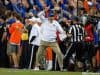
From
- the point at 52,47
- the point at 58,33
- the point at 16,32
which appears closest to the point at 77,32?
the point at 58,33

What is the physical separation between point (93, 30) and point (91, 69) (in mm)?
1422

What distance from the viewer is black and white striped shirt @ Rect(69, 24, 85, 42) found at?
13.3 meters

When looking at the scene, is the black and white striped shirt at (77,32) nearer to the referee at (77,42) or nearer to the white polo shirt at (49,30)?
the referee at (77,42)

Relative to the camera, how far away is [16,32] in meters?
12.8

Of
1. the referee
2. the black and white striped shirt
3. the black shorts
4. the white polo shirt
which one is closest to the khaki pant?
the white polo shirt

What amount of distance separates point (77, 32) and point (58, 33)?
669 millimetres

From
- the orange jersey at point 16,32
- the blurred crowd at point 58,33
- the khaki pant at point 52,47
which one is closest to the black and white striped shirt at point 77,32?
the blurred crowd at point 58,33

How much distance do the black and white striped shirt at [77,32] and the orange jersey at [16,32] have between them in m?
1.74

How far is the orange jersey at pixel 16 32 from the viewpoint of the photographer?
12.7 meters

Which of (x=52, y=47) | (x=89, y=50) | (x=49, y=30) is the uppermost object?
(x=49, y=30)

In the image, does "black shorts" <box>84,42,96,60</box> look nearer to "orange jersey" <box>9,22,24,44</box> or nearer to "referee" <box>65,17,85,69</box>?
"referee" <box>65,17,85,69</box>

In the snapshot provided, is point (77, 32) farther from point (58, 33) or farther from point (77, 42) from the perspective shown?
point (58, 33)

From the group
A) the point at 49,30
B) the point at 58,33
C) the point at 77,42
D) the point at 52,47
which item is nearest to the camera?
the point at 49,30

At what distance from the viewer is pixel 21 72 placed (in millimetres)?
11688
